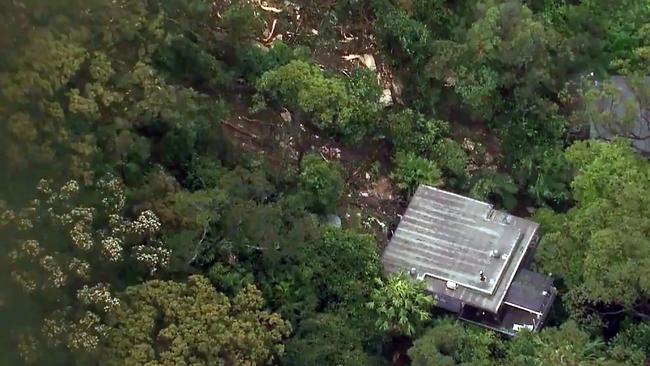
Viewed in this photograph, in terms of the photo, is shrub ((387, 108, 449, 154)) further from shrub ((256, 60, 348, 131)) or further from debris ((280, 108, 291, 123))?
debris ((280, 108, 291, 123))

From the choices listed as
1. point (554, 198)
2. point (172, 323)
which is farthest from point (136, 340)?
point (554, 198)

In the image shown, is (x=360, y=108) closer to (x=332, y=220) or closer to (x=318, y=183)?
(x=318, y=183)

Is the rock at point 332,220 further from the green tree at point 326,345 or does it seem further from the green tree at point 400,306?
the green tree at point 326,345

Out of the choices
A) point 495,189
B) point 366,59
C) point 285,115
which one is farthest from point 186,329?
point 366,59

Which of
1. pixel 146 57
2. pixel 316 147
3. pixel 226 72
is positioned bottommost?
pixel 316 147

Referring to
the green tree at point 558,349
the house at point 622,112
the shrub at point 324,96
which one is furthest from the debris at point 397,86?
the green tree at point 558,349

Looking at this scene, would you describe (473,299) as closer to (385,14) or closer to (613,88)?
(613,88)
